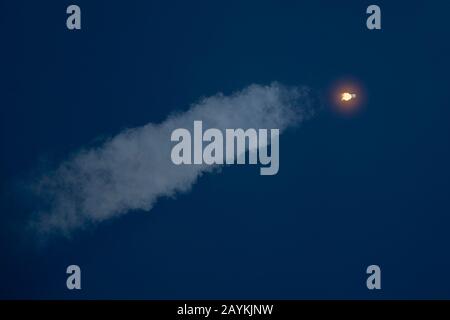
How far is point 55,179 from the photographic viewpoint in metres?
2.43

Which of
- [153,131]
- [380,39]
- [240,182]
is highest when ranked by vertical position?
[380,39]

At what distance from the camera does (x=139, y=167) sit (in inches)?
96.2

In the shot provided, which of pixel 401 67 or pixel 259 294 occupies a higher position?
pixel 401 67

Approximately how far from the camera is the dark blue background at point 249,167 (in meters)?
2.42

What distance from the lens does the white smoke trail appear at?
7.97ft

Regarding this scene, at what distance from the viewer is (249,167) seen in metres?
2.47

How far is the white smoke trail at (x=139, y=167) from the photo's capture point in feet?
7.97

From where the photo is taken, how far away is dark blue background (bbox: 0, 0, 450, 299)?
7.95 feet

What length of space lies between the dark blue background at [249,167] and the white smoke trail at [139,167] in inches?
2.5

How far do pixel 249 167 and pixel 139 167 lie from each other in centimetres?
63

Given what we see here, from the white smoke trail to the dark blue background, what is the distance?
0.06 meters

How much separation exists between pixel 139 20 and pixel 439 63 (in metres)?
1.74

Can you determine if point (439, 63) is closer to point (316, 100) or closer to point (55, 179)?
point (316, 100)
